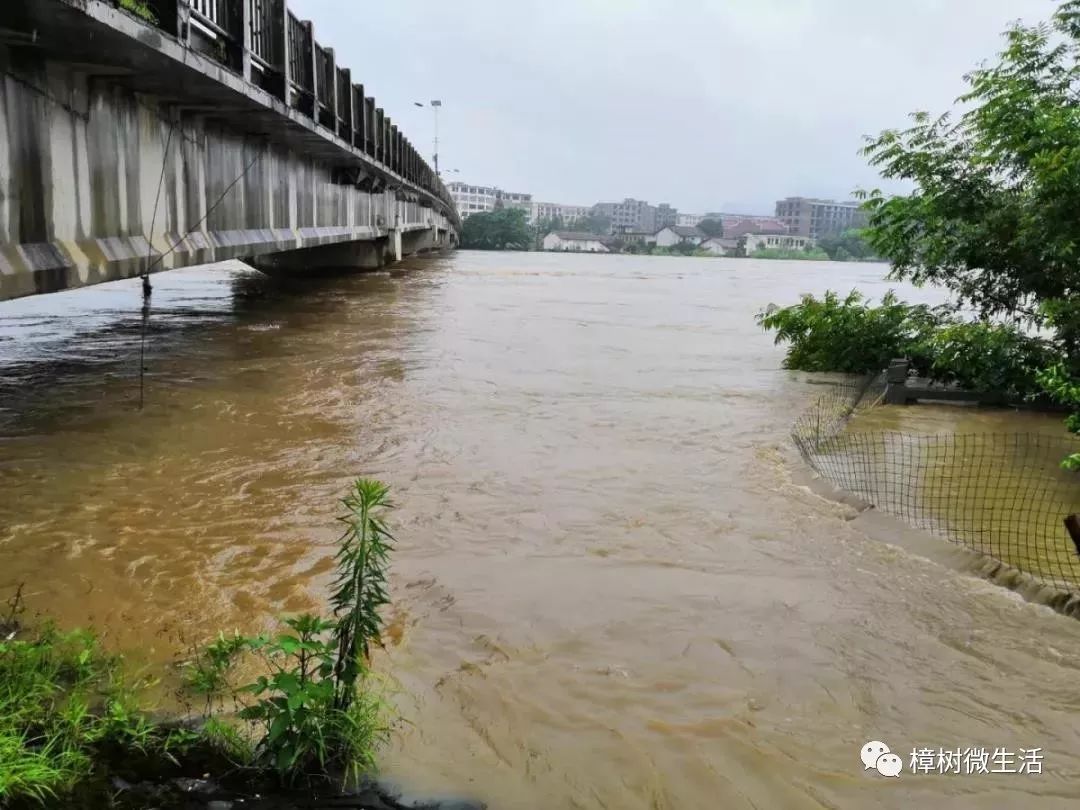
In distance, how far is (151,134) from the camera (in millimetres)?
8672

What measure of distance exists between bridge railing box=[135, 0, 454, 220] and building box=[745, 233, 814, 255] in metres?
128

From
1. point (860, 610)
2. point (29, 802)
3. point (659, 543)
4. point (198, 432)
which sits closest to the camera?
point (29, 802)

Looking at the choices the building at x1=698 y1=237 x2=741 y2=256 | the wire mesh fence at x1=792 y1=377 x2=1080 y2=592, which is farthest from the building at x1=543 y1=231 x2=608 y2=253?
the wire mesh fence at x1=792 y1=377 x2=1080 y2=592

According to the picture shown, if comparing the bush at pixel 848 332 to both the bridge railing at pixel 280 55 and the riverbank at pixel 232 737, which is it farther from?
the riverbank at pixel 232 737

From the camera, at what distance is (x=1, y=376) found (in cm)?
1081

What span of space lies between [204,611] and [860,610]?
3.69m

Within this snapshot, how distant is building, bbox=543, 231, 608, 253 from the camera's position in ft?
417

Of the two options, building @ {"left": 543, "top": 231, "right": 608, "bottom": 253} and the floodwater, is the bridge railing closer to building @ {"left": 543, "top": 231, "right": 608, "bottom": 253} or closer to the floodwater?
the floodwater

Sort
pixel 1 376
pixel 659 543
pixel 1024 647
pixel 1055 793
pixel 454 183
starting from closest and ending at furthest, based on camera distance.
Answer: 1. pixel 1055 793
2. pixel 1024 647
3. pixel 659 543
4. pixel 1 376
5. pixel 454 183

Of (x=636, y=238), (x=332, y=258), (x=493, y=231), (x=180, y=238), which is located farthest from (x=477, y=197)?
(x=180, y=238)

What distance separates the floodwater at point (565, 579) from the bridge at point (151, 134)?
185 cm

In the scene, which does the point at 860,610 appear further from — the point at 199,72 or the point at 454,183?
the point at 454,183

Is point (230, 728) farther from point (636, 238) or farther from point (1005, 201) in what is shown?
point (636, 238)

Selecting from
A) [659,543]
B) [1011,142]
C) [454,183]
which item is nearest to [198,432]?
[659,543]
